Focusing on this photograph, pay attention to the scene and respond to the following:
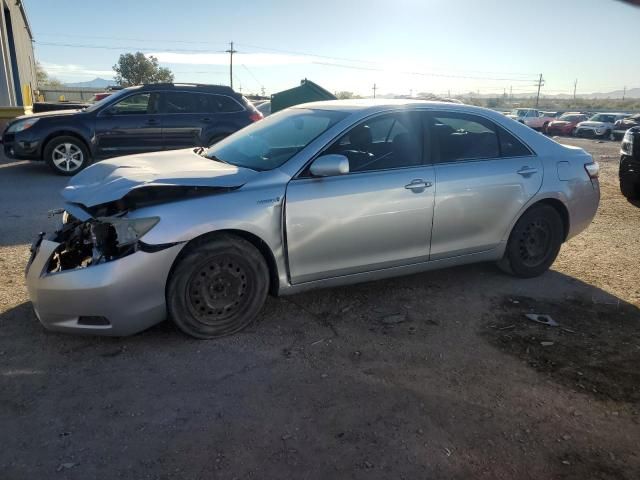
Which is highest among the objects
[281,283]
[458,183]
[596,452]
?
[458,183]

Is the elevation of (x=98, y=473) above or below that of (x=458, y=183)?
below

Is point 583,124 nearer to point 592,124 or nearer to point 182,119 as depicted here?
point 592,124

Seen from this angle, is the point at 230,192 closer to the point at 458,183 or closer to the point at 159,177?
the point at 159,177

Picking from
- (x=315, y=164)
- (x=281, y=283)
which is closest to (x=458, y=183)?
(x=315, y=164)

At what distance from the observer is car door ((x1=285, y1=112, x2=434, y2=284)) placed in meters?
3.75

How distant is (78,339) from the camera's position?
3615 mm

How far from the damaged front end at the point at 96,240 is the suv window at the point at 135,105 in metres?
6.95

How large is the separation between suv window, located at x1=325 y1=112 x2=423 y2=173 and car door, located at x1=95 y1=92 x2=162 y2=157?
276 inches

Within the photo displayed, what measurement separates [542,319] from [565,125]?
3397 cm

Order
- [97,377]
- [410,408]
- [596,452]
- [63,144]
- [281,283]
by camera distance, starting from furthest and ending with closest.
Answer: [63,144] → [281,283] → [97,377] → [410,408] → [596,452]

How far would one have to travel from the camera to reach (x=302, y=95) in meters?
15.2

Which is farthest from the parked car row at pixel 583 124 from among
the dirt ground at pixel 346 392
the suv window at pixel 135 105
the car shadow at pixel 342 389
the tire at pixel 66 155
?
the car shadow at pixel 342 389

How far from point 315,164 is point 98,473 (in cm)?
230

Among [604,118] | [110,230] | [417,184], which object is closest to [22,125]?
[110,230]
